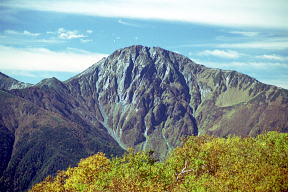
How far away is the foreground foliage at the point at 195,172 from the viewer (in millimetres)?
72375

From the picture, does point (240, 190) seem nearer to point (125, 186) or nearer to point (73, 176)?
point (125, 186)

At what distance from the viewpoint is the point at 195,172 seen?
326ft

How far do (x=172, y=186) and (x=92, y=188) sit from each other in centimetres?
1985

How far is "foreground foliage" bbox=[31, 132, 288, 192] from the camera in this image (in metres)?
72.4

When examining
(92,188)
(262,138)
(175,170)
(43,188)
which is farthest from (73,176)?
(262,138)

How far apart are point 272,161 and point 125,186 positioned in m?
48.0

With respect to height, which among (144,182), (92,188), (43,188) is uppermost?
(144,182)

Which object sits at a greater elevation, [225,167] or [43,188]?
[225,167]

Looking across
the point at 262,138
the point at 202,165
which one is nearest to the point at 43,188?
the point at 202,165

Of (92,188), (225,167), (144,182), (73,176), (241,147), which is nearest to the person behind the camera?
(144,182)

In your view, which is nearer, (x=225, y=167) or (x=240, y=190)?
(x=240, y=190)

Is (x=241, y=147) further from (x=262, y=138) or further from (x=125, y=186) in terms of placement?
(x=125, y=186)

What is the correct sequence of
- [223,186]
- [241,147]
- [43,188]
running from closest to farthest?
[223,186] → [43,188] → [241,147]

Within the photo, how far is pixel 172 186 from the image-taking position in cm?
8069
